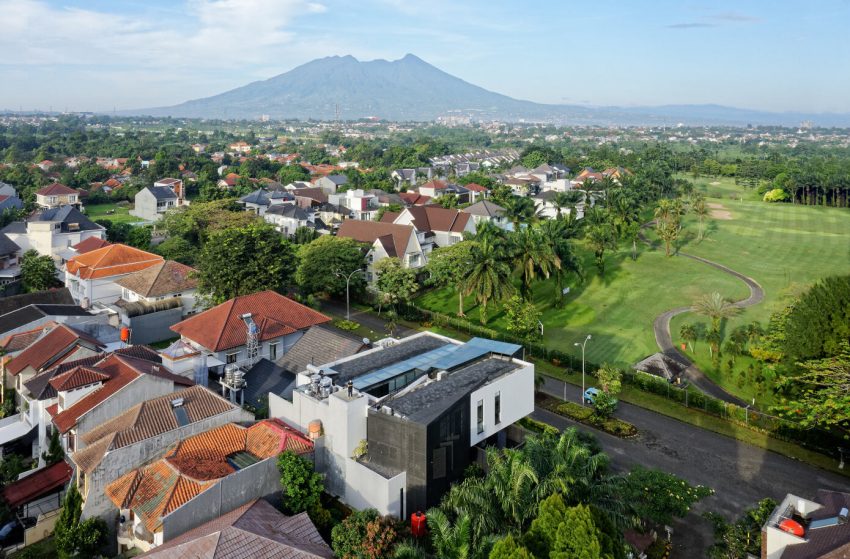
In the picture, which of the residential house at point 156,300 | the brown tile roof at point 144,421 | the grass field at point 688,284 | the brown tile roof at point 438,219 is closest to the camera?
the brown tile roof at point 144,421

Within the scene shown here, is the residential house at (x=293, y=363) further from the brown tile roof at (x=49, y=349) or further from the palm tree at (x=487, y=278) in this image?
the palm tree at (x=487, y=278)

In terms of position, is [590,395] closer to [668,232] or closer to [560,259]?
[560,259]

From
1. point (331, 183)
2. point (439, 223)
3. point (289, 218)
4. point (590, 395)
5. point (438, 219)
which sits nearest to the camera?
point (590, 395)

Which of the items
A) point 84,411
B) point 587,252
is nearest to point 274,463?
point 84,411

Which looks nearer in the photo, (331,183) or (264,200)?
(264,200)

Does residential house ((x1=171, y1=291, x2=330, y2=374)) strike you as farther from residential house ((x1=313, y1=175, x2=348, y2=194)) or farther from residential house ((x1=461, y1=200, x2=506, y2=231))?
residential house ((x1=313, y1=175, x2=348, y2=194))

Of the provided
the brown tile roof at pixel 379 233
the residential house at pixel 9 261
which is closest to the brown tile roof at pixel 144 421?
the brown tile roof at pixel 379 233

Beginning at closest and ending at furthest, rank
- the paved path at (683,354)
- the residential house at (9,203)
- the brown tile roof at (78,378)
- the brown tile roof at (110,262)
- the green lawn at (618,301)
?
1. the brown tile roof at (78,378)
2. the paved path at (683,354)
3. the green lawn at (618,301)
4. the brown tile roof at (110,262)
5. the residential house at (9,203)

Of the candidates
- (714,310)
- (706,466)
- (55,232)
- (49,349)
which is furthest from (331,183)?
(706,466)
